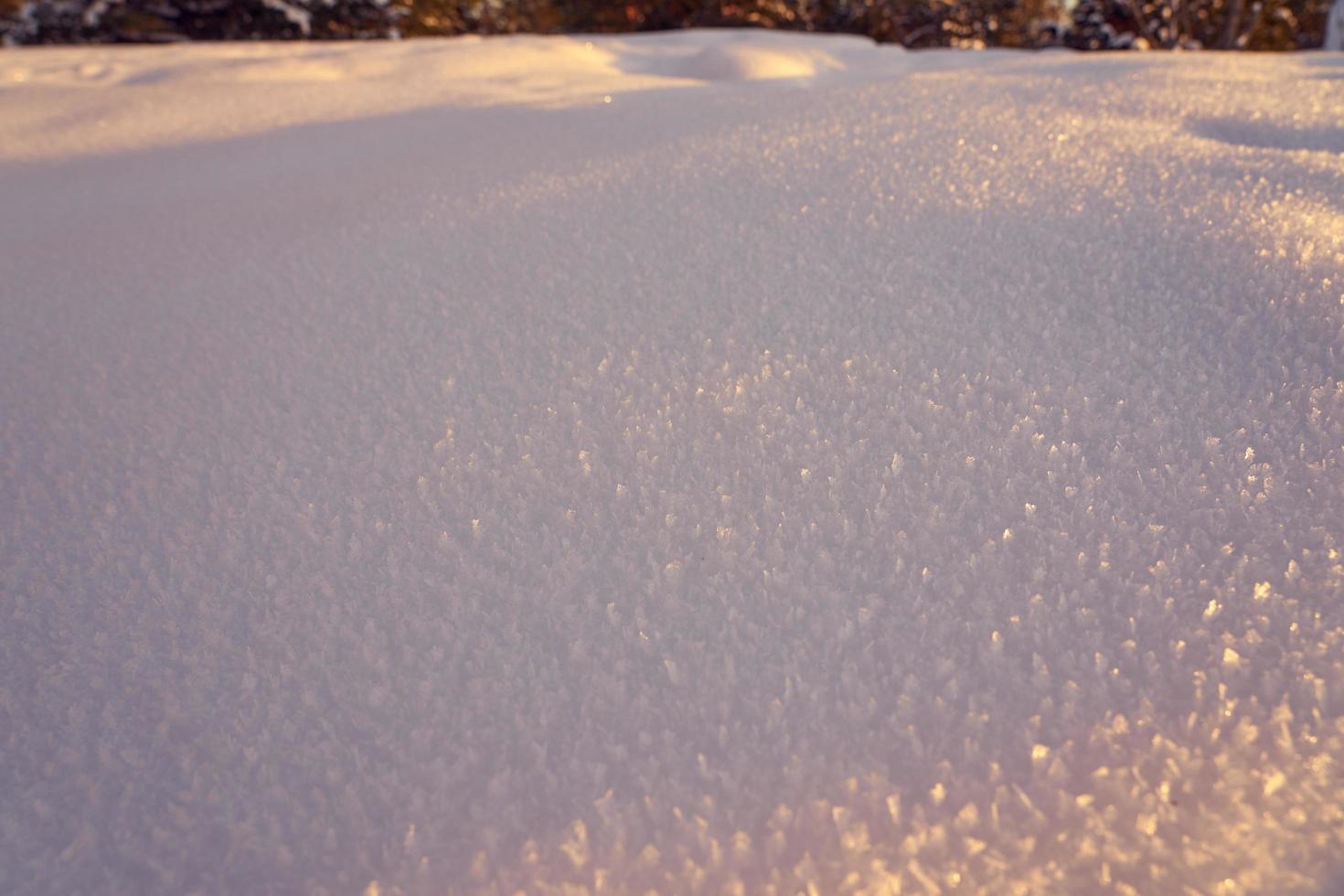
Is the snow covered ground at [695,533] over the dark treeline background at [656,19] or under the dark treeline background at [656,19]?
under

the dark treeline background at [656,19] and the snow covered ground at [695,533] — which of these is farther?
the dark treeline background at [656,19]

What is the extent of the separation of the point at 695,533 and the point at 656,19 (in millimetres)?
6732

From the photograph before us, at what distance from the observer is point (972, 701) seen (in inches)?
18.1

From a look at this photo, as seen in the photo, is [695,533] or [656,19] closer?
[695,533]

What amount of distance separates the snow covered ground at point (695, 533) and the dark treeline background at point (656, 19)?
226 inches

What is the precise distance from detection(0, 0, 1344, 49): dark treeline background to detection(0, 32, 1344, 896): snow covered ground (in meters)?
5.75

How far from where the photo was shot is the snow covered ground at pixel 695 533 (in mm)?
422

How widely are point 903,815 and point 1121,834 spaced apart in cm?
10

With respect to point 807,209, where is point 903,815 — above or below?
below

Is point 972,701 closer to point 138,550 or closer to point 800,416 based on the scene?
point 800,416

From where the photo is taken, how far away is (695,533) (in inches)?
22.9

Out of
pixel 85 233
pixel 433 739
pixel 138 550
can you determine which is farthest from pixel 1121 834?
pixel 85 233

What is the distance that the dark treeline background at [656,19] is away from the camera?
5668 mm

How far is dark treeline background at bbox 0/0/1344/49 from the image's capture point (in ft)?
18.6
